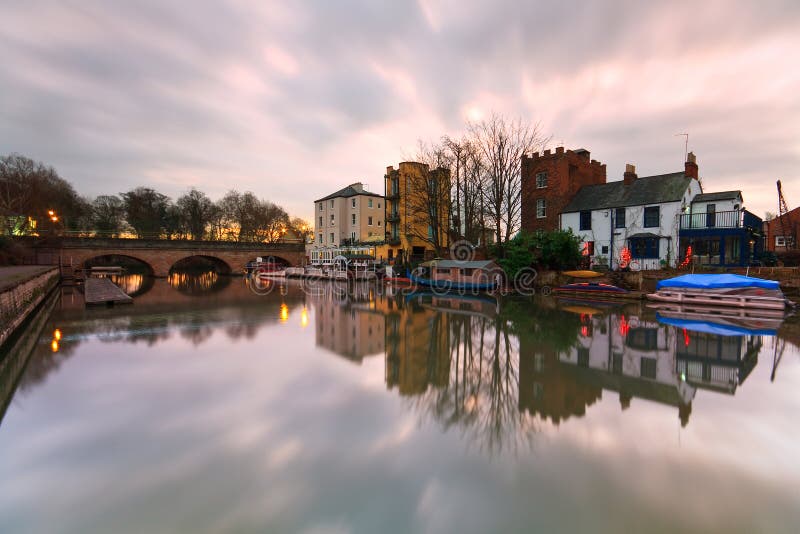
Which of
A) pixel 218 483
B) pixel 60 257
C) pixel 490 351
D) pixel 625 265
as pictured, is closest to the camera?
pixel 218 483

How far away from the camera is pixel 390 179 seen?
4328cm

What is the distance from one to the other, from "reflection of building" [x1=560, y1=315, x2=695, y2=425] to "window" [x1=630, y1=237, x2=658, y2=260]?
593 inches

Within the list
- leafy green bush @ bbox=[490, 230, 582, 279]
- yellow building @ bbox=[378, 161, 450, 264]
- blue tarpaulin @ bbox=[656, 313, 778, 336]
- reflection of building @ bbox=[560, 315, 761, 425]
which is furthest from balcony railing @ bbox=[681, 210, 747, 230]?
yellow building @ bbox=[378, 161, 450, 264]

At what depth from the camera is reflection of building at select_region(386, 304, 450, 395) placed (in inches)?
308

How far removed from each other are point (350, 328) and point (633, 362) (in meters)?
8.65

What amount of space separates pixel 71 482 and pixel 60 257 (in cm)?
4259

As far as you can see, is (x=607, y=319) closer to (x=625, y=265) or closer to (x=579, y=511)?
(x=625, y=265)

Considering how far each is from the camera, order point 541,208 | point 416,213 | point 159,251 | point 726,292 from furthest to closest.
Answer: point 159,251 → point 416,213 → point 541,208 → point 726,292

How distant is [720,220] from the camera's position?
80.3 feet

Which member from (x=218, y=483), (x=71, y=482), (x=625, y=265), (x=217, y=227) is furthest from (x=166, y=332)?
(x=217, y=227)

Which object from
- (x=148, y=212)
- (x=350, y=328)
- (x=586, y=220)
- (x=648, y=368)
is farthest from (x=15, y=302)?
(x=148, y=212)

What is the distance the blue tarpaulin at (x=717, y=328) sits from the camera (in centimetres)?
1243

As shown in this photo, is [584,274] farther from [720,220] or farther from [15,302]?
[15,302]

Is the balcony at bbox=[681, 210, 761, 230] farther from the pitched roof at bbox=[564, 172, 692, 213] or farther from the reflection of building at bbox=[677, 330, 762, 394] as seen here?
the reflection of building at bbox=[677, 330, 762, 394]
